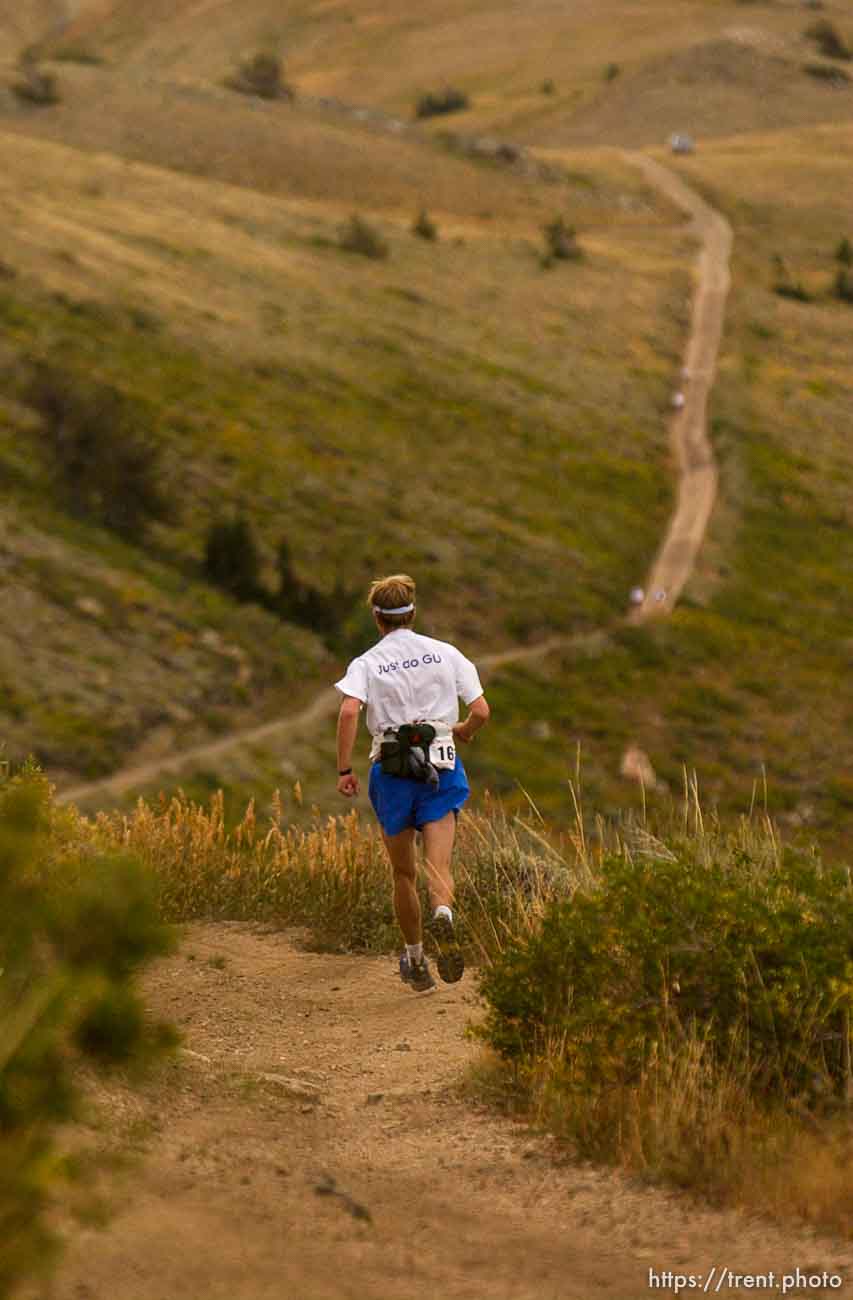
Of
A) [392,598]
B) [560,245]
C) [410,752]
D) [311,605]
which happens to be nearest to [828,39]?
[560,245]

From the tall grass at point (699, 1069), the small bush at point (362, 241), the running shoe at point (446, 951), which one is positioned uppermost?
the tall grass at point (699, 1069)

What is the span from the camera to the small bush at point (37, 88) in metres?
68.4

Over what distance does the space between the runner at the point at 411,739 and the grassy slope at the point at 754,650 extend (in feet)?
67.4

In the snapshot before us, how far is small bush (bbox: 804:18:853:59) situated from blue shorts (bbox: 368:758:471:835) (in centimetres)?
11929

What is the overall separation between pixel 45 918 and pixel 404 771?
116 inches

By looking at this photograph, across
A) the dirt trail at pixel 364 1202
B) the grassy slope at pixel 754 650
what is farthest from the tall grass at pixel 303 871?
the grassy slope at pixel 754 650

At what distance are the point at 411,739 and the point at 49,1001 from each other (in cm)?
329

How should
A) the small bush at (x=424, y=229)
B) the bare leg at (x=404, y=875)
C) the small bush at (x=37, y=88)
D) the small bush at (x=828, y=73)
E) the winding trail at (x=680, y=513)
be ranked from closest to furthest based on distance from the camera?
the bare leg at (x=404, y=875) → the winding trail at (x=680, y=513) → the small bush at (x=424, y=229) → the small bush at (x=37, y=88) → the small bush at (x=828, y=73)

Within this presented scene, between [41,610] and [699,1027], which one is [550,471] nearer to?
[41,610]

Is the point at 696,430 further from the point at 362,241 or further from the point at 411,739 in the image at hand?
the point at 411,739

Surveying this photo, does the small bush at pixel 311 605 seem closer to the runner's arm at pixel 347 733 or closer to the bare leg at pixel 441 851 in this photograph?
the bare leg at pixel 441 851

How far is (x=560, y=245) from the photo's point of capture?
58844 mm

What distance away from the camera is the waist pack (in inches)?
277

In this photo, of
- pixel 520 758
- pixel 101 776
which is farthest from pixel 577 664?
pixel 101 776
